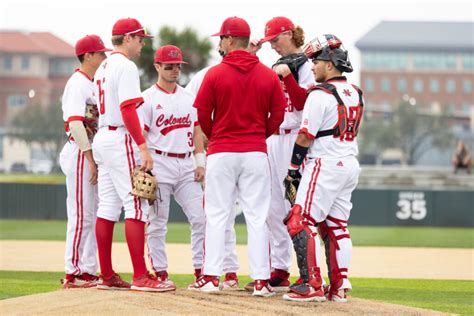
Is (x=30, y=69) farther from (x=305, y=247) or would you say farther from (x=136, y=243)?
(x=305, y=247)

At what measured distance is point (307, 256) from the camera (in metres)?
7.61

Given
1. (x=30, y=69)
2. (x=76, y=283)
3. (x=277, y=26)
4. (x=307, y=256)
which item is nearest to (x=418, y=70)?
(x=30, y=69)

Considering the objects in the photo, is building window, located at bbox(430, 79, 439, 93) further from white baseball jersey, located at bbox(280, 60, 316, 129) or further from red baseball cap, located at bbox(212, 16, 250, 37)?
red baseball cap, located at bbox(212, 16, 250, 37)

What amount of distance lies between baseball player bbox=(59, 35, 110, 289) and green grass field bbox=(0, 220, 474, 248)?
8868 mm

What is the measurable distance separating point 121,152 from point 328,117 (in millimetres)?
1697

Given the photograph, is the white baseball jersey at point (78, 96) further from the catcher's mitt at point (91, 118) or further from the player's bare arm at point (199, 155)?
the player's bare arm at point (199, 155)

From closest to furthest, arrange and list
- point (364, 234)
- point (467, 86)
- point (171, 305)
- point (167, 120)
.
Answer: point (171, 305) < point (167, 120) < point (364, 234) < point (467, 86)

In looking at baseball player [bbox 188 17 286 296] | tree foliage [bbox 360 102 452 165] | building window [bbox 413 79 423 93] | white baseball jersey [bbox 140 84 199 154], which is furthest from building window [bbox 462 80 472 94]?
baseball player [bbox 188 17 286 296]

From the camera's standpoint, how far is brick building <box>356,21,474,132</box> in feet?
367

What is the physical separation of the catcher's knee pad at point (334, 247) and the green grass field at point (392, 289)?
1332 millimetres

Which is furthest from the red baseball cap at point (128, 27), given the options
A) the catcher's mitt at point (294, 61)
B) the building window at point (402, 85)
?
the building window at point (402, 85)

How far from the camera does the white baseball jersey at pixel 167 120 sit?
8344 millimetres

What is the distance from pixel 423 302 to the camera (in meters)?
9.20

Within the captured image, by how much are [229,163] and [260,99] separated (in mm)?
572
